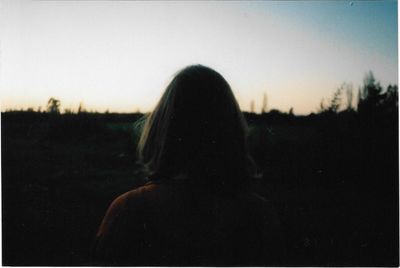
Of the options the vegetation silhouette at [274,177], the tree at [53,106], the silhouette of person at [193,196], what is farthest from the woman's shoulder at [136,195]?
the tree at [53,106]

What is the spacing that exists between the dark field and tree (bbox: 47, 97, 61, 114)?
3 centimetres

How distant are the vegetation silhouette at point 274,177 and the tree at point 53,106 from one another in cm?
3

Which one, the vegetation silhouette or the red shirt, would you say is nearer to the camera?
the red shirt

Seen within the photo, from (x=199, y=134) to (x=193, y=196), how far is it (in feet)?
0.52

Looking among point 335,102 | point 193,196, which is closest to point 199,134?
point 193,196

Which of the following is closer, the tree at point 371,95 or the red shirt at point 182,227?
the red shirt at point 182,227

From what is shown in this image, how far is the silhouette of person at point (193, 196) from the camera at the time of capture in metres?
0.81

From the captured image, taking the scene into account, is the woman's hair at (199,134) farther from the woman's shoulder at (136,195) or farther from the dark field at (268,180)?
the dark field at (268,180)

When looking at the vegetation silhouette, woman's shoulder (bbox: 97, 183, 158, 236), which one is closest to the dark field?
the vegetation silhouette

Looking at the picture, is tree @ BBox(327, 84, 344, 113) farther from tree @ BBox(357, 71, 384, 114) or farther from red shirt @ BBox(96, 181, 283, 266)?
red shirt @ BBox(96, 181, 283, 266)

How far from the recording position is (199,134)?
877mm

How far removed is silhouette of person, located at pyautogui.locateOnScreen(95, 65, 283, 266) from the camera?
2.66 feet

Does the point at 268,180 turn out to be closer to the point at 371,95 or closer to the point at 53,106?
the point at 371,95

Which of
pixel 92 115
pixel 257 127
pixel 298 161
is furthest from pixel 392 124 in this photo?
pixel 92 115
